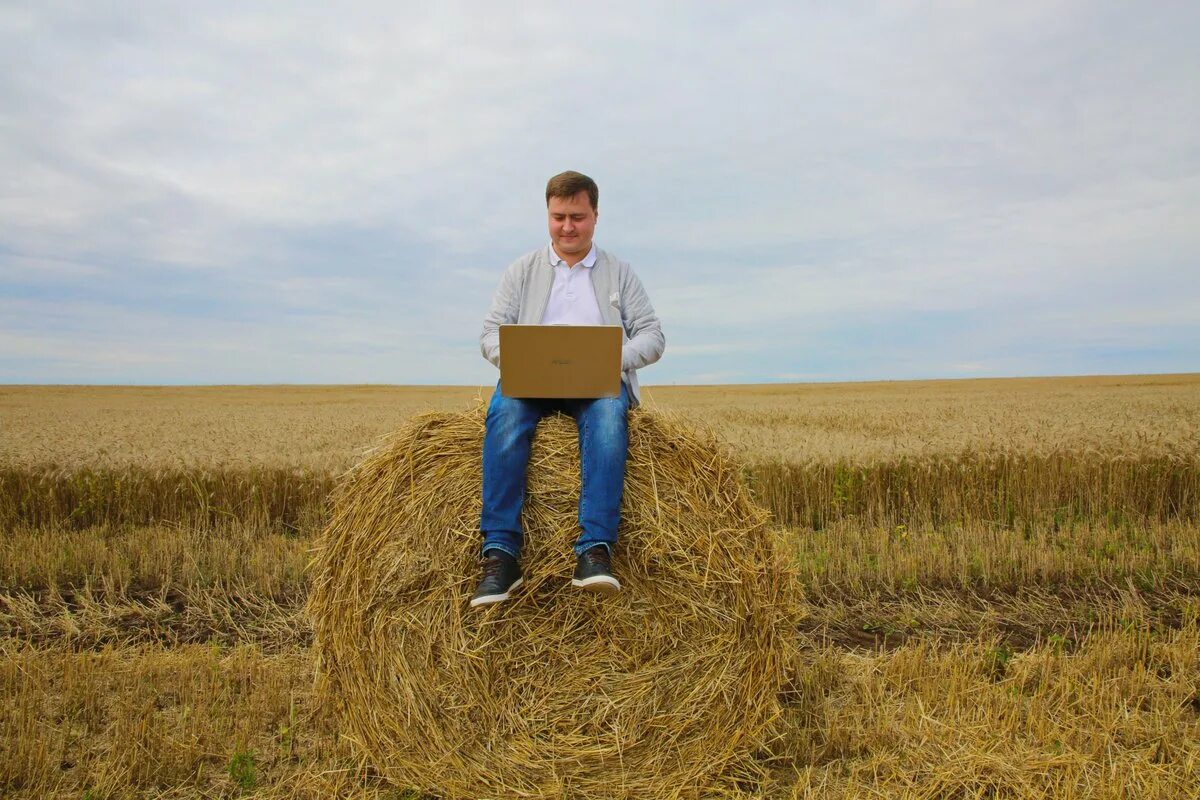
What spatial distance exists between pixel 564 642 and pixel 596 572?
1.43ft

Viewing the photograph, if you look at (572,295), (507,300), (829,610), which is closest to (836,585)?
(829,610)

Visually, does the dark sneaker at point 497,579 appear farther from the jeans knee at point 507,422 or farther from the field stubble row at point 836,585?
the field stubble row at point 836,585

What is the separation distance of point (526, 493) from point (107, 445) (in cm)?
770

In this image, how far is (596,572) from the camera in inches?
131

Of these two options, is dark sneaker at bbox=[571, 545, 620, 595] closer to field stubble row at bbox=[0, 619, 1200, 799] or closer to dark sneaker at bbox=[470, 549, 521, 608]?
dark sneaker at bbox=[470, 549, 521, 608]

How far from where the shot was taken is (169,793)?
3369mm

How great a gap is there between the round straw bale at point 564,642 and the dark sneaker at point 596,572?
18 centimetres

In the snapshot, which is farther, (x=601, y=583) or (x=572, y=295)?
(x=572, y=295)

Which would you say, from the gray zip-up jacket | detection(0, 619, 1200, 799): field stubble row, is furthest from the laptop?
detection(0, 619, 1200, 799): field stubble row

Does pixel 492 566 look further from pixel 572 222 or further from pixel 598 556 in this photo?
pixel 572 222

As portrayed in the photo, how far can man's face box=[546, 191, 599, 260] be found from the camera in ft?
12.7

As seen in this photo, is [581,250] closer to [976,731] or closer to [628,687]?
[628,687]

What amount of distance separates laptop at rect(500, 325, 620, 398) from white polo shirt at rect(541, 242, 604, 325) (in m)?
0.52

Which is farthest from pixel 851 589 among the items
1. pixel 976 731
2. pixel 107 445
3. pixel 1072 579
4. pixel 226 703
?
pixel 107 445
